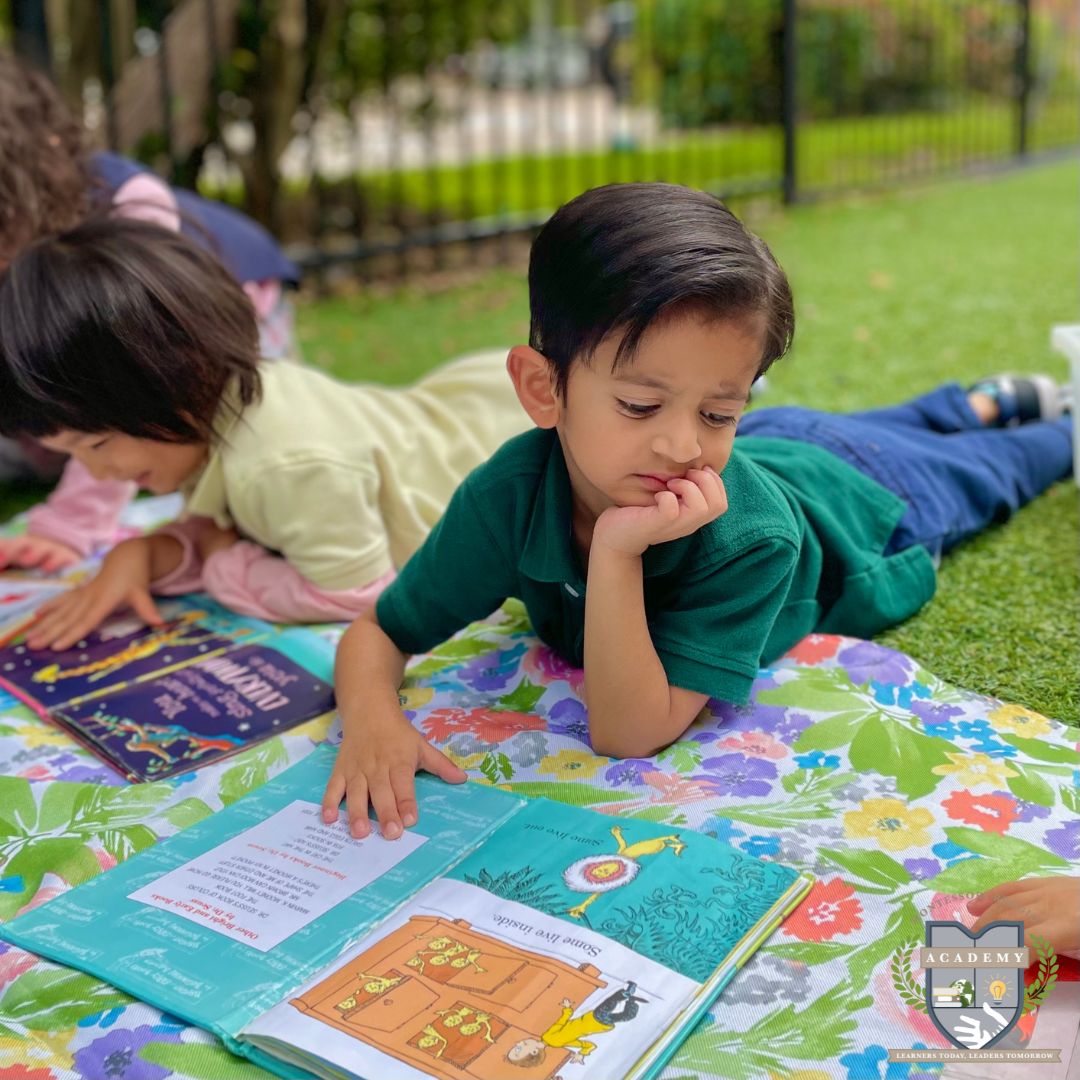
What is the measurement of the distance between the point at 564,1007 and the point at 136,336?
1.13m

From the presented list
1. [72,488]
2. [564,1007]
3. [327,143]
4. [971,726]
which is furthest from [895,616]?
[327,143]

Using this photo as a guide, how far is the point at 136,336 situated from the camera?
1.79 metres

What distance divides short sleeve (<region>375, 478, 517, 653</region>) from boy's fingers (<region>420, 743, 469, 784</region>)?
0.65 feet

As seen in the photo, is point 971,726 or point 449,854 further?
point 971,726

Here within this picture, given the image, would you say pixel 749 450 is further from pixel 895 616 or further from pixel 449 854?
pixel 449 854

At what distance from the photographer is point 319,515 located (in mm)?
1913

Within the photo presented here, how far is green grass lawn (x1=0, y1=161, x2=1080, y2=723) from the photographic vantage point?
178 centimetres

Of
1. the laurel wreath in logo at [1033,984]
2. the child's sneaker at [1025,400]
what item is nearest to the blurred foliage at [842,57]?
the child's sneaker at [1025,400]

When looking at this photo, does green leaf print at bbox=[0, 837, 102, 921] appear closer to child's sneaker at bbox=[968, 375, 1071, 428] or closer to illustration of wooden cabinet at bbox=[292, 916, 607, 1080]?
illustration of wooden cabinet at bbox=[292, 916, 607, 1080]

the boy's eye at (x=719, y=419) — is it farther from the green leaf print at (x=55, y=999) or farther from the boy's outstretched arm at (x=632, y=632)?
the green leaf print at (x=55, y=999)

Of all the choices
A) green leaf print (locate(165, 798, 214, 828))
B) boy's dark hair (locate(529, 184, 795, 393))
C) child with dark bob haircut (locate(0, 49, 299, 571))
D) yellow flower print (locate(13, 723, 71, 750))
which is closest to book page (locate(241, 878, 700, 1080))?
green leaf print (locate(165, 798, 214, 828))

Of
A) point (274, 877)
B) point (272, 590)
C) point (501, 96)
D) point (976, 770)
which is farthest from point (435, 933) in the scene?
point (501, 96)

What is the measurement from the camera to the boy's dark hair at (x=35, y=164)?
2.23m

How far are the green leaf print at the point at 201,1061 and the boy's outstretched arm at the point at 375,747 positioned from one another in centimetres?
31
